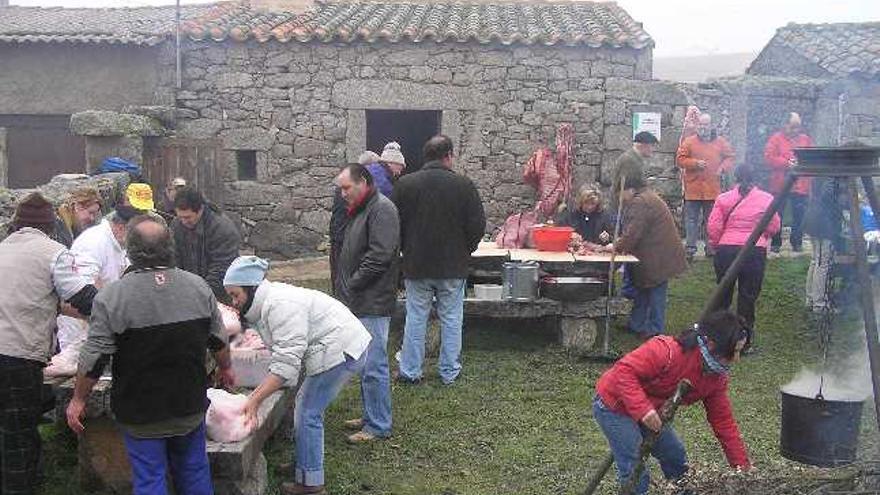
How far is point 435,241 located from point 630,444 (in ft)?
9.33

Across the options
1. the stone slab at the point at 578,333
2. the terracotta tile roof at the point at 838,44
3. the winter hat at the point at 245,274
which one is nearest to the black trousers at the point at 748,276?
the stone slab at the point at 578,333

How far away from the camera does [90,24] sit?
15219mm

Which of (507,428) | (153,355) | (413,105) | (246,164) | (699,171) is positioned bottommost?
(507,428)

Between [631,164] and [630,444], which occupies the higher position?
[631,164]

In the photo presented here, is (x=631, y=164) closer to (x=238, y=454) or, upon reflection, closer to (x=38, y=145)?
(x=238, y=454)

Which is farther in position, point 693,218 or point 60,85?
point 60,85

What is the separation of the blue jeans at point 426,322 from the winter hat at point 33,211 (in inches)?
116

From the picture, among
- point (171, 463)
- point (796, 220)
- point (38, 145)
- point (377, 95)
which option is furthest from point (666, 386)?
point (38, 145)

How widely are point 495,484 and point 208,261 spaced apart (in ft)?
8.22

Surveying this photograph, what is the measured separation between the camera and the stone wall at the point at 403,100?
39.2ft

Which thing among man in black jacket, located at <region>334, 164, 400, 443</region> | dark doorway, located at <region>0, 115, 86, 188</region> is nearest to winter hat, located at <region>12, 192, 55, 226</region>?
man in black jacket, located at <region>334, 164, 400, 443</region>

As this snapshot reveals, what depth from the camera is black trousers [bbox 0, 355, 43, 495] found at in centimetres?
433

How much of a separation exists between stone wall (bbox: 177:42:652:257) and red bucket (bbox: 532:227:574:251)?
3.82 metres

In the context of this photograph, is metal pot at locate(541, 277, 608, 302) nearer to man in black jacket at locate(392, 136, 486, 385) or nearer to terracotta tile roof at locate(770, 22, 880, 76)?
man in black jacket at locate(392, 136, 486, 385)
